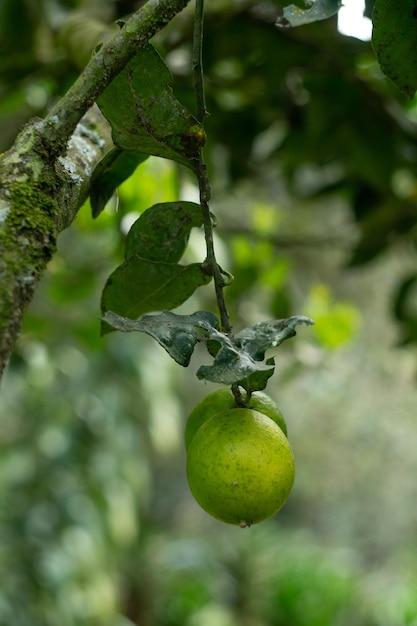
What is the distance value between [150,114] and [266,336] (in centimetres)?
14

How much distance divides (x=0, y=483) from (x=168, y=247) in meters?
4.04

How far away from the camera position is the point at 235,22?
1201mm

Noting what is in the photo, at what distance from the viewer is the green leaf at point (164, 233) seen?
535 mm

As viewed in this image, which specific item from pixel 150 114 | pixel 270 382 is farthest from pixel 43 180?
pixel 270 382

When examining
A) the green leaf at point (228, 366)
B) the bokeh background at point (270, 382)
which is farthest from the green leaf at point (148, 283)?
the bokeh background at point (270, 382)

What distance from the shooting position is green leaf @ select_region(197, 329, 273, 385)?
1.32 ft

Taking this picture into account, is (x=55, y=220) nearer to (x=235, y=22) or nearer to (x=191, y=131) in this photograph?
(x=191, y=131)

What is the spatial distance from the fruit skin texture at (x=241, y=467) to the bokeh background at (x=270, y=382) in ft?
1.81

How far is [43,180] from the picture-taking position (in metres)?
0.38

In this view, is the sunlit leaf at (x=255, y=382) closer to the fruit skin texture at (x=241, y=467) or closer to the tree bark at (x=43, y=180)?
the fruit skin texture at (x=241, y=467)

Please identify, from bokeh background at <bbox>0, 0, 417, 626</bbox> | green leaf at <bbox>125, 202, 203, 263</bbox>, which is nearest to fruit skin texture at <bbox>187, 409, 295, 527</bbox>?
green leaf at <bbox>125, 202, 203, 263</bbox>

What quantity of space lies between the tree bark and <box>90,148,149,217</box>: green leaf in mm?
81

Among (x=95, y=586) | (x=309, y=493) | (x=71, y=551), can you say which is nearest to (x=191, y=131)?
(x=71, y=551)

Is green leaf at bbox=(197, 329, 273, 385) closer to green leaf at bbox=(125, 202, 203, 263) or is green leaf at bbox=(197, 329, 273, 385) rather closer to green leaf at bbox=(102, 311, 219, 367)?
green leaf at bbox=(102, 311, 219, 367)
